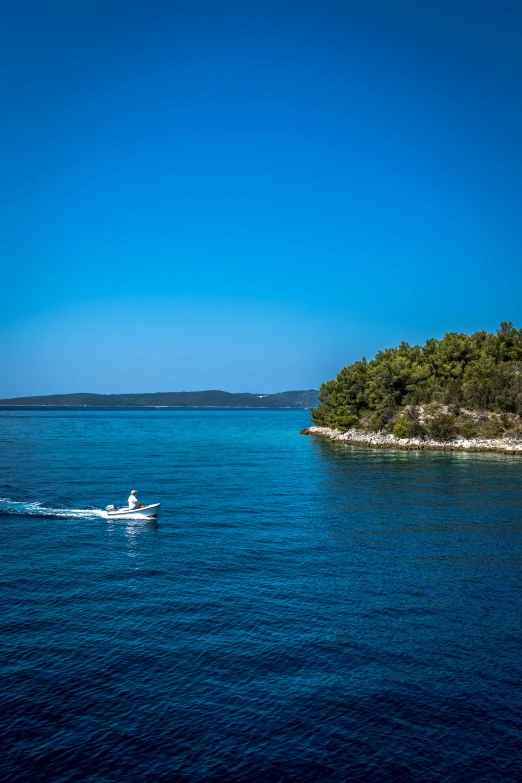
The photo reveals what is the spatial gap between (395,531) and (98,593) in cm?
2108

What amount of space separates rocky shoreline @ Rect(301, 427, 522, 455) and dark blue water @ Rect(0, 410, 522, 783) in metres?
49.4

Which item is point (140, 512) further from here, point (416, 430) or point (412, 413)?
point (412, 413)

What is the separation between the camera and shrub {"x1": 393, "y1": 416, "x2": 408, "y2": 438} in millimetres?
104481

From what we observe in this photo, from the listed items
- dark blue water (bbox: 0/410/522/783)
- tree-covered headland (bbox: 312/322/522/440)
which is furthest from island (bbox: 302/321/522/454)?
dark blue water (bbox: 0/410/522/783)

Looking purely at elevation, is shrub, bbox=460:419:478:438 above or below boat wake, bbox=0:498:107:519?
above

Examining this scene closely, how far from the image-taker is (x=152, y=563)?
106ft

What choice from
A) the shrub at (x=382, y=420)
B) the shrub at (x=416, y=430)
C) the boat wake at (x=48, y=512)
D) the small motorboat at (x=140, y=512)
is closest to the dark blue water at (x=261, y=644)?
the boat wake at (x=48, y=512)

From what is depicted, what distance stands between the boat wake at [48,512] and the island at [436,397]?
67066 mm

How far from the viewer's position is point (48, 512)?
1753 inches

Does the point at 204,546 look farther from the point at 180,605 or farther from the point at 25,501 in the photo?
the point at 25,501

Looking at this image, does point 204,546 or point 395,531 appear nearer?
point 204,546

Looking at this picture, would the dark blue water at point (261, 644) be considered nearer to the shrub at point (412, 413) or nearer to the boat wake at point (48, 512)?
the boat wake at point (48, 512)

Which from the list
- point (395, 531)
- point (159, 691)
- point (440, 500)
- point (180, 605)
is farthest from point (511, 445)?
point (159, 691)

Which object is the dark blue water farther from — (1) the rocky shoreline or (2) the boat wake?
(1) the rocky shoreline
